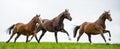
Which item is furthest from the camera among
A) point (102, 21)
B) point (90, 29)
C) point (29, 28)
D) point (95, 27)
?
point (90, 29)

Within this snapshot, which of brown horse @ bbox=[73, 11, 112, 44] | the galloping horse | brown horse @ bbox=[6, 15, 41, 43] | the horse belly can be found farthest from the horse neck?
brown horse @ bbox=[6, 15, 41, 43]

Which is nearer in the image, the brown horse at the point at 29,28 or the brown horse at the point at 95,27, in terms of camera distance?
the brown horse at the point at 29,28

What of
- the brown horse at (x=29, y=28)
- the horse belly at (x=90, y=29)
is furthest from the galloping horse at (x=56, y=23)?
the horse belly at (x=90, y=29)

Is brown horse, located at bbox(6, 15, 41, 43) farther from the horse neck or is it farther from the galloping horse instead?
the horse neck

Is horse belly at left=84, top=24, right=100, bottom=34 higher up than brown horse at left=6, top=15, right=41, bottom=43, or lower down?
lower down

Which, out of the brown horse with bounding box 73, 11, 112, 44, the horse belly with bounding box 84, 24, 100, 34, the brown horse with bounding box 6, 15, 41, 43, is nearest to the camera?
the brown horse with bounding box 6, 15, 41, 43

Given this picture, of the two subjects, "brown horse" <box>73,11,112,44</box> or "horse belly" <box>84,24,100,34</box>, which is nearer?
"brown horse" <box>73,11,112,44</box>

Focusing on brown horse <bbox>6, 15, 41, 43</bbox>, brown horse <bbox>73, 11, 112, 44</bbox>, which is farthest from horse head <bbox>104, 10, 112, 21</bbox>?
brown horse <bbox>6, 15, 41, 43</bbox>

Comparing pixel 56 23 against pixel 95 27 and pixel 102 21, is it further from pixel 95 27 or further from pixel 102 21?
pixel 102 21

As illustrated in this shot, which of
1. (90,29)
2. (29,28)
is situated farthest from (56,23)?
(29,28)

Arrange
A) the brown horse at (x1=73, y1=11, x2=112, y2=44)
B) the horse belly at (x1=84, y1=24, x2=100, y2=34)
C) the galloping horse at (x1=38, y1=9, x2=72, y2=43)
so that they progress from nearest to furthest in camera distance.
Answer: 1. the galloping horse at (x1=38, y1=9, x2=72, y2=43)
2. the brown horse at (x1=73, y1=11, x2=112, y2=44)
3. the horse belly at (x1=84, y1=24, x2=100, y2=34)

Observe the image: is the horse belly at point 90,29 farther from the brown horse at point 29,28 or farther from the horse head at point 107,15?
the brown horse at point 29,28

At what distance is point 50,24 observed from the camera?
88.5 feet

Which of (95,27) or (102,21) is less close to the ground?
(102,21)
